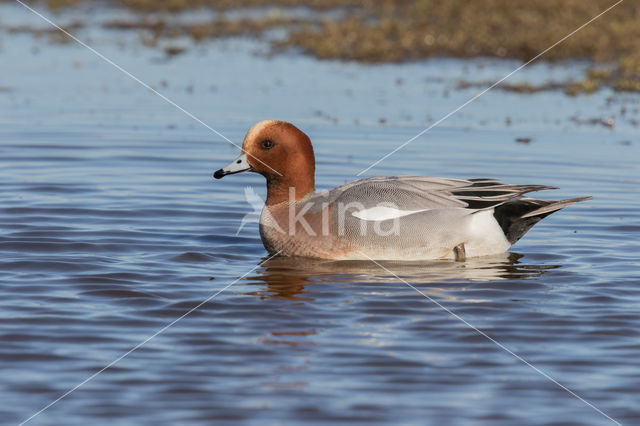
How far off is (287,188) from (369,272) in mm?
958

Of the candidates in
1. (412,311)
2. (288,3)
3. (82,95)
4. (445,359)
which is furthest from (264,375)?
(288,3)

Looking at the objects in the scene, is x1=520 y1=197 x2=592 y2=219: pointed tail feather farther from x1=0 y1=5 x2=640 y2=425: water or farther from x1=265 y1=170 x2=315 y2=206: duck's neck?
x1=265 y1=170 x2=315 y2=206: duck's neck

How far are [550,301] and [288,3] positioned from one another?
16.3 metres

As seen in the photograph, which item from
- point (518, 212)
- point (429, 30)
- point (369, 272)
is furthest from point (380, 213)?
point (429, 30)

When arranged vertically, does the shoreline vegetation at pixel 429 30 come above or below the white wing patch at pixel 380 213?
above

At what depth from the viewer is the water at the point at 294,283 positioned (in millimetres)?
4781

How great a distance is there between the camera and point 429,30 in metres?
17.9

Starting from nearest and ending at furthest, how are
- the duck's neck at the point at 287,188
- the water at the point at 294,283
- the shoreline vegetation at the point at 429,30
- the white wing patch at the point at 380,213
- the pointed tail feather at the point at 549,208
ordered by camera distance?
the water at the point at 294,283 → the white wing patch at the point at 380,213 → the pointed tail feather at the point at 549,208 → the duck's neck at the point at 287,188 → the shoreline vegetation at the point at 429,30

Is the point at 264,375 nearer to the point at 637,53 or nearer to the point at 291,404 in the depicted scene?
the point at 291,404

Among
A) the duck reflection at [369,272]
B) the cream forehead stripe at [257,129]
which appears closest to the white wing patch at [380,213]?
the duck reflection at [369,272]

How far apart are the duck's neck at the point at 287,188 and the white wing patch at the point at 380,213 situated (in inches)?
22.2

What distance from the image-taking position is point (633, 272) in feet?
23.2

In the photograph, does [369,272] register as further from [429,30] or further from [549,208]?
[429,30]

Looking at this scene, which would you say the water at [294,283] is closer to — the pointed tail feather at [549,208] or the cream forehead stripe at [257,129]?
the pointed tail feather at [549,208]
